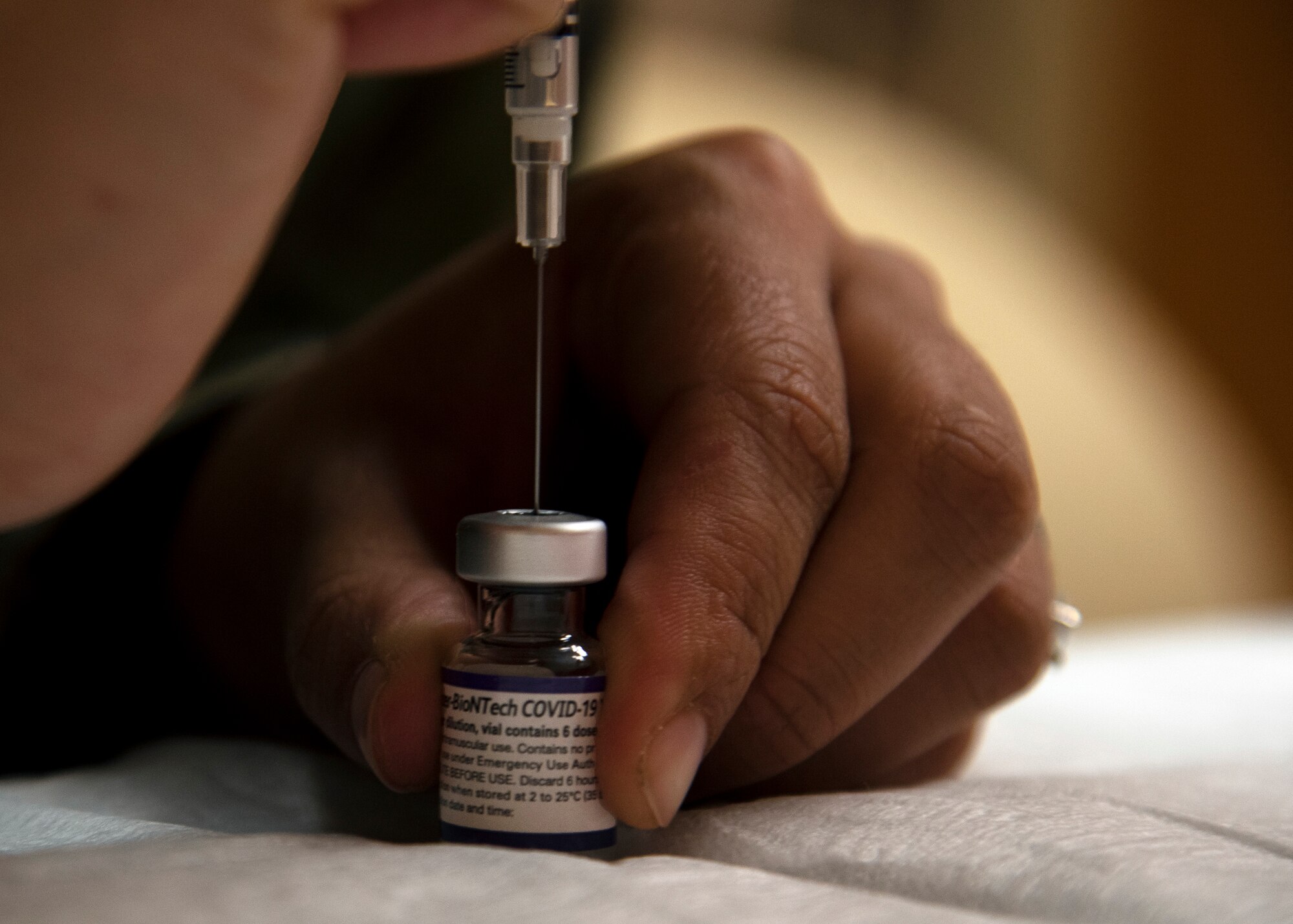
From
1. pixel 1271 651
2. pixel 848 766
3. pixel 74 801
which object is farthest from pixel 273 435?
pixel 1271 651

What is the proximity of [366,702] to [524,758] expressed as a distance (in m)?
0.08

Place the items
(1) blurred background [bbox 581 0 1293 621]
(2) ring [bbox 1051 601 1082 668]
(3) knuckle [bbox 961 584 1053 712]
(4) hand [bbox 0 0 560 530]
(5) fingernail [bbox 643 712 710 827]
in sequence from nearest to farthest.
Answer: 1. (4) hand [bbox 0 0 560 530]
2. (5) fingernail [bbox 643 712 710 827]
3. (3) knuckle [bbox 961 584 1053 712]
4. (2) ring [bbox 1051 601 1082 668]
5. (1) blurred background [bbox 581 0 1293 621]

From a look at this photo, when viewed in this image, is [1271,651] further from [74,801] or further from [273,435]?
[74,801]

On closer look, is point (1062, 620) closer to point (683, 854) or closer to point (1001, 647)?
point (1001, 647)

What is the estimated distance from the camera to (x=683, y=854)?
0.53 m

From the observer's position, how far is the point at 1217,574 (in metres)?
2.07

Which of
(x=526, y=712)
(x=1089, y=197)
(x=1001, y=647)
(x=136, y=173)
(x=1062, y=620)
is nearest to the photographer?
(x=136, y=173)

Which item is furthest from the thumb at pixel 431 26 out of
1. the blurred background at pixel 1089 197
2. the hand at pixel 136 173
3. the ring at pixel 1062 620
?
the blurred background at pixel 1089 197

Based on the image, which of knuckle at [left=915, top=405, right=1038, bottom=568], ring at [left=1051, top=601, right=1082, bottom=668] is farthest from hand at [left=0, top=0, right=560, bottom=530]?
ring at [left=1051, top=601, right=1082, bottom=668]

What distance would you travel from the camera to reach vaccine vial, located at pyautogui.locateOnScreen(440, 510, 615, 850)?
51 centimetres

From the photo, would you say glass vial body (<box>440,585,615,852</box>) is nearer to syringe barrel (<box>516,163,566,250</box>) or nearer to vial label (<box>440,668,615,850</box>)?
vial label (<box>440,668,615,850</box>)

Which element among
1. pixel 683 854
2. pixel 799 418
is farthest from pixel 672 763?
pixel 799 418

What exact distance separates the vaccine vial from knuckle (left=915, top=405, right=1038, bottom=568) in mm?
169

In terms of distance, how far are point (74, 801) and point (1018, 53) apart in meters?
2.61
